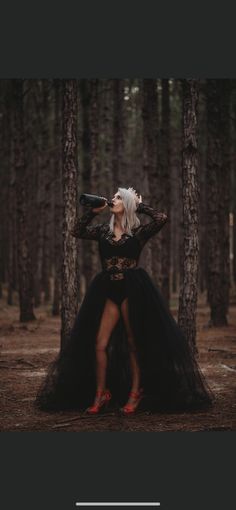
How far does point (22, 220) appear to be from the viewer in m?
17.8

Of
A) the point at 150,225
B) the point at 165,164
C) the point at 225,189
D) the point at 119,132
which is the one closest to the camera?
the point at 150,225

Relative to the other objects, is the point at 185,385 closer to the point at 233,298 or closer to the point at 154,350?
the point at 154,350

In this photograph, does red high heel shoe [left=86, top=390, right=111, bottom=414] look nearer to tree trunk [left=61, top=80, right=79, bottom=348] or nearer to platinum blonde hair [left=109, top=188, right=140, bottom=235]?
platinum blonde hair [left=109, top=188, right=140, bottom=235]

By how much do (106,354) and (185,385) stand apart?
0.97m

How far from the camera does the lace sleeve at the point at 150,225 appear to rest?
7094 millimetres

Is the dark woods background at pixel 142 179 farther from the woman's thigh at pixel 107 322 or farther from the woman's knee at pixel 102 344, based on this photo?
the woman's knee at pixel 102 344

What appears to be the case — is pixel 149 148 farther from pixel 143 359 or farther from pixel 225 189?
pixel 143 359

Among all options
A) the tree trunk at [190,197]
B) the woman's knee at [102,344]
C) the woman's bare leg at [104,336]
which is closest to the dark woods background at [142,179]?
the tree trunk at [190,197]

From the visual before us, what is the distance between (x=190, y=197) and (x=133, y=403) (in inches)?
147

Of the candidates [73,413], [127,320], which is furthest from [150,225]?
[73,413]

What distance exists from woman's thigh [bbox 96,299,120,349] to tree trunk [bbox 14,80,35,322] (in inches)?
431

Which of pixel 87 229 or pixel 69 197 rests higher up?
pixel 69 197

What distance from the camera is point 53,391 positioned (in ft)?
24.5

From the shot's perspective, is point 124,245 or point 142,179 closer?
point 124,245
